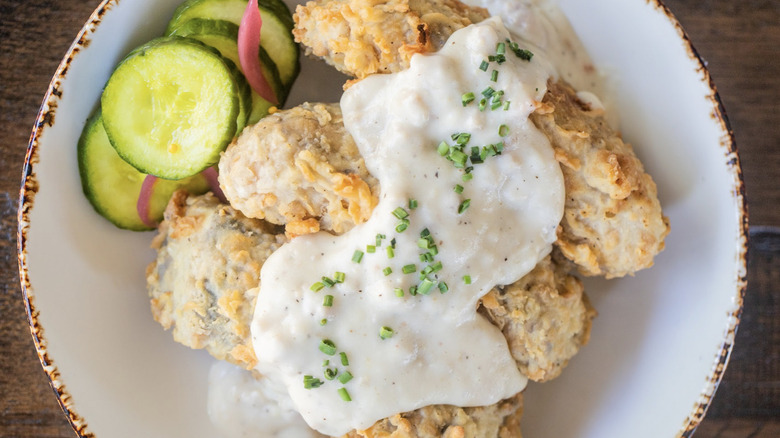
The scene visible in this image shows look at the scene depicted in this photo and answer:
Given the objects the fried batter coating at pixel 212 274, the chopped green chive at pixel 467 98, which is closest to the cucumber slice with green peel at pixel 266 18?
the fried batter coating at pixel 212 274

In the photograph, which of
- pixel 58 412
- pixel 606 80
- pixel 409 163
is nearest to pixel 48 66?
pixel 58 412

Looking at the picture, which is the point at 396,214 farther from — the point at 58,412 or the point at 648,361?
the point at 58,412

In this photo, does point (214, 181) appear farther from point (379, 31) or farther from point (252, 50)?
point (379, 31)

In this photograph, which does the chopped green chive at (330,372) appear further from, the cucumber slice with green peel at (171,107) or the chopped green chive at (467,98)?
the chopped green chive at (467,98)

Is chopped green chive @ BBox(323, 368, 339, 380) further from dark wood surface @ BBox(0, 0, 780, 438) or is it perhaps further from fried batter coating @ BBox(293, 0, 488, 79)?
dark wood surface @ BBox(0, 0, 780, 438)

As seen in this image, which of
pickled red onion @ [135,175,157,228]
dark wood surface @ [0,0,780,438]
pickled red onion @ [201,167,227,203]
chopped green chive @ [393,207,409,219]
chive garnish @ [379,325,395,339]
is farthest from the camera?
dark wood surface @ [0,0,780,438]

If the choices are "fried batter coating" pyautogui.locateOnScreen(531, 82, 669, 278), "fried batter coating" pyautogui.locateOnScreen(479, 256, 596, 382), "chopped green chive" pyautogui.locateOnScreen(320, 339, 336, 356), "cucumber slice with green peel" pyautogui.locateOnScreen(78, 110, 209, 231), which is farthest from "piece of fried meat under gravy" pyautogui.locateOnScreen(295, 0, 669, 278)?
"chopped green chive" pyautogui.locateOnScreen(320, 339, 336, 356)

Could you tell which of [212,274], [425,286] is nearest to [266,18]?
[212,274]
